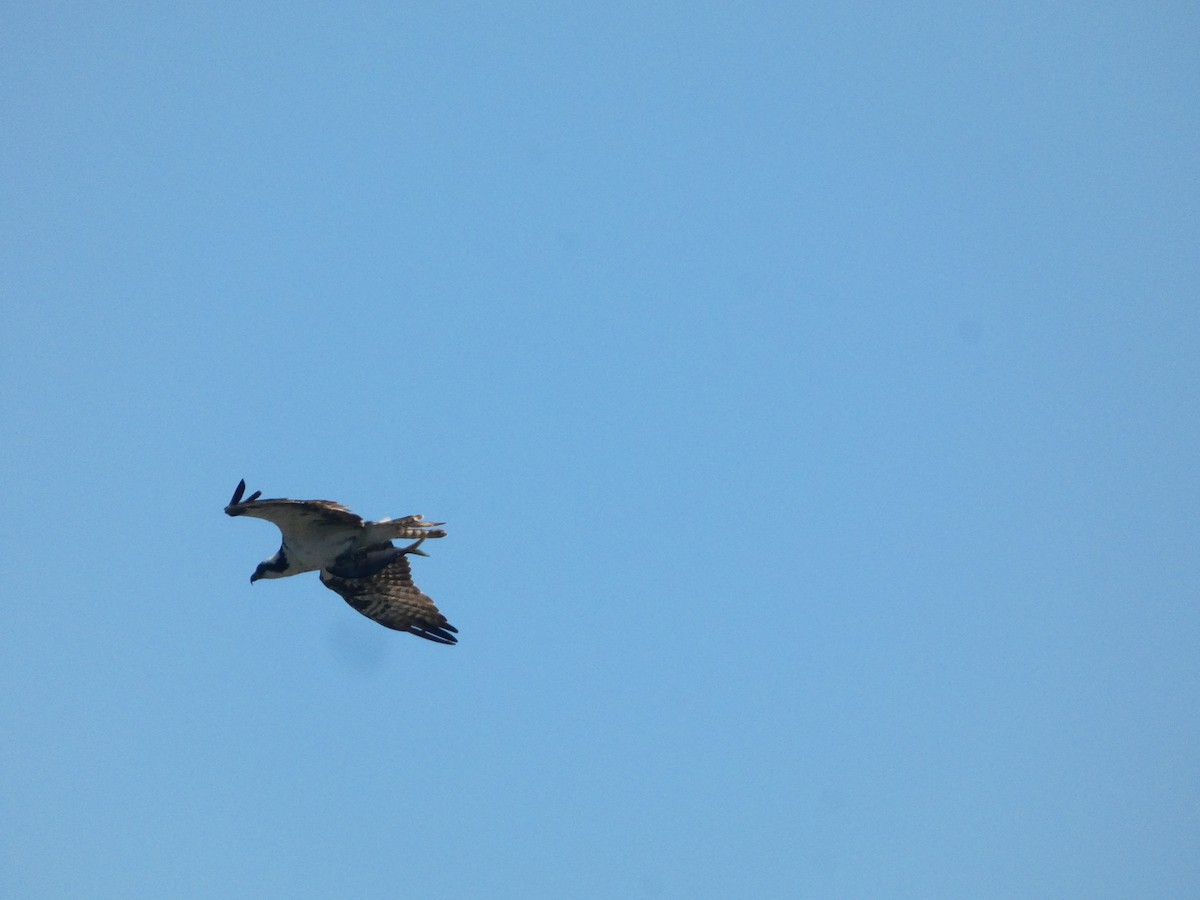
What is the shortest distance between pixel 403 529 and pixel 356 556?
1.21 meters

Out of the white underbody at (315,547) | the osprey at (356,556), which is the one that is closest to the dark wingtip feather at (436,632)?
the osprey at (356,556)

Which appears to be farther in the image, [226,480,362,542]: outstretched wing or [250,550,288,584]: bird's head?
[250,550,288,584]: bird's head

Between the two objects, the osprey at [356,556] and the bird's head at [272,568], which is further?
the bird's head at [272,568]

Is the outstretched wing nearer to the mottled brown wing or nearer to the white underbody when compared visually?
the white underbody

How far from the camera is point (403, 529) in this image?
2125 centimetres

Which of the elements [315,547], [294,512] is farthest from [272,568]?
[294,512]

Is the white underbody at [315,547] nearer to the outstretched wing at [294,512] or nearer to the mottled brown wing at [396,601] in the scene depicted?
the outstretched wing at [294,512]

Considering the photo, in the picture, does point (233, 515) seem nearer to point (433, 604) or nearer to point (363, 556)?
→ point (363, 556)

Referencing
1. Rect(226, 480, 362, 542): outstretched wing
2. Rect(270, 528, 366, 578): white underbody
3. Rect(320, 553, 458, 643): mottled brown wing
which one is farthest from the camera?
Rect(320, 553, 458, 643): mottled brown wing

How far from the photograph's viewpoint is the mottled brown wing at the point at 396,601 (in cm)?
2294

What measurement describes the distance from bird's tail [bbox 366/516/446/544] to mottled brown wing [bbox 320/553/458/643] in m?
1.41

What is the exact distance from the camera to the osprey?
20547 mm

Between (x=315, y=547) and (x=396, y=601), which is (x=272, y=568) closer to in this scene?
(x=315, y=547)

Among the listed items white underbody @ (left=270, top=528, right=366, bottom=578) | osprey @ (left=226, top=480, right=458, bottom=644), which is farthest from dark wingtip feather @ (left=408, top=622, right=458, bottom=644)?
white underbody @ (left=270, top=528, right=366, bottom=578)
